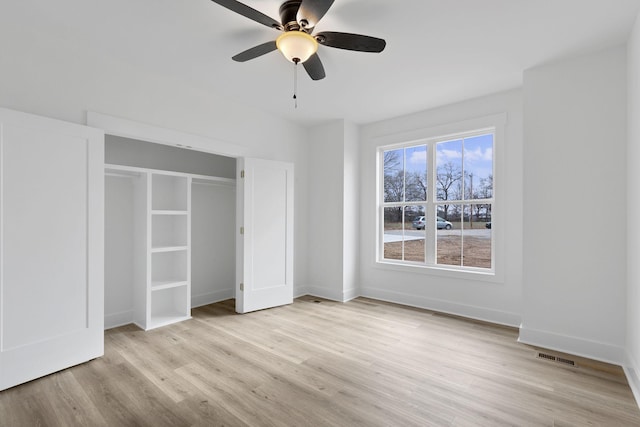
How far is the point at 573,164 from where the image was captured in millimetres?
2859

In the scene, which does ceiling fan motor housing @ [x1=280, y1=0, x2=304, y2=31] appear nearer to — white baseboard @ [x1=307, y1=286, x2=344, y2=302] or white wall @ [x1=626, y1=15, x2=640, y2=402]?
white wall @ [x1=626, y1=15, x2=640, y2=402]

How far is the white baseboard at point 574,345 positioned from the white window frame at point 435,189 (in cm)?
76

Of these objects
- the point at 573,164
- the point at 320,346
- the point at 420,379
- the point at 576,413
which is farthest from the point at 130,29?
the point at 576,413

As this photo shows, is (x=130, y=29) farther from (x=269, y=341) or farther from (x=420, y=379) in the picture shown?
(x=420, y=379)

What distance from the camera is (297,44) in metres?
2.18

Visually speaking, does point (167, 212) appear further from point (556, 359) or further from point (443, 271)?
point (556, 359)

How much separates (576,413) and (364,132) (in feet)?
13.3

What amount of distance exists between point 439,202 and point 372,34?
2502 mm

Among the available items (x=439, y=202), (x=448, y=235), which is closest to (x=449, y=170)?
(x=439, y=202)

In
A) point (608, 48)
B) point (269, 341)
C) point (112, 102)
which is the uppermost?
point (608, 48)

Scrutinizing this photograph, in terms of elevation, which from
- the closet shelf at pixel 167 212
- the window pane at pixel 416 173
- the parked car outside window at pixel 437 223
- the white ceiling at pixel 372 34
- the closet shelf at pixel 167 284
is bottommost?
the closet shelf at pixel 167 284

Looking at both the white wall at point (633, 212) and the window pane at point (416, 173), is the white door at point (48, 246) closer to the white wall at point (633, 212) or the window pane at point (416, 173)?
the window pane at point (416, 173)

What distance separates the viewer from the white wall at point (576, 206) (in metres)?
2.68

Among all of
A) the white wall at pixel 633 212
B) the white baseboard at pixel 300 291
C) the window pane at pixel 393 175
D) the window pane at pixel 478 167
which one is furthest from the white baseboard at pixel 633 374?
the white baseboard at pixel 300 291
